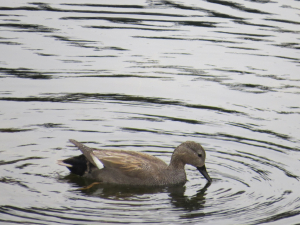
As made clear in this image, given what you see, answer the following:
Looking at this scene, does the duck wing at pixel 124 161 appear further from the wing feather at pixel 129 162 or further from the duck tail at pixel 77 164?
the duck tail at pixel 77 164

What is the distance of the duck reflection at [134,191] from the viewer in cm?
859

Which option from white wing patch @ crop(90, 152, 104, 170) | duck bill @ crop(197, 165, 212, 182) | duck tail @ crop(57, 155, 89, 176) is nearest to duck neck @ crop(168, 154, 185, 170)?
duck bill @ crop(197, 165, 212, 182)

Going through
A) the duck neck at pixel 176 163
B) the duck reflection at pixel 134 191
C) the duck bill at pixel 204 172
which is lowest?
the duck reflection at pixel 134 191

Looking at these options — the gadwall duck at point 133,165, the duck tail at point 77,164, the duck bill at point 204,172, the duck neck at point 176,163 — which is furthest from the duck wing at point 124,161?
the duck bill at point 204,172

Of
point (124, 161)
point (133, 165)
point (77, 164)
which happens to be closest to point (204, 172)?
point (133, 165)

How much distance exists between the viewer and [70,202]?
827cm

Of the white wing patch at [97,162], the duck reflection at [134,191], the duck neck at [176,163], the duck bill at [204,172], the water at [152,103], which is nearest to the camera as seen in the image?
the water at [152,103]

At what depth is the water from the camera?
838cm

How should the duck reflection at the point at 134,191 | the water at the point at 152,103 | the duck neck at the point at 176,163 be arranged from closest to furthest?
the water at the point at 152,103 → the duck reflection at the point at 134,191 → the duck neck at the point at 176,163

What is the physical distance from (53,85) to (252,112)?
13.6 feet

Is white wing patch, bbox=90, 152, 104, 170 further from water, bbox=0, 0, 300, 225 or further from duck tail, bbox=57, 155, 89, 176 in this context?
water, bbox=0, 0, 300, 225

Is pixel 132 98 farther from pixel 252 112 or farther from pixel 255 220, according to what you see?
pixel 255 220

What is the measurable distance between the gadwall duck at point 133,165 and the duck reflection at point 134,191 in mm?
106

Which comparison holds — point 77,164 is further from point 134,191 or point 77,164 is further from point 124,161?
point 134,191
